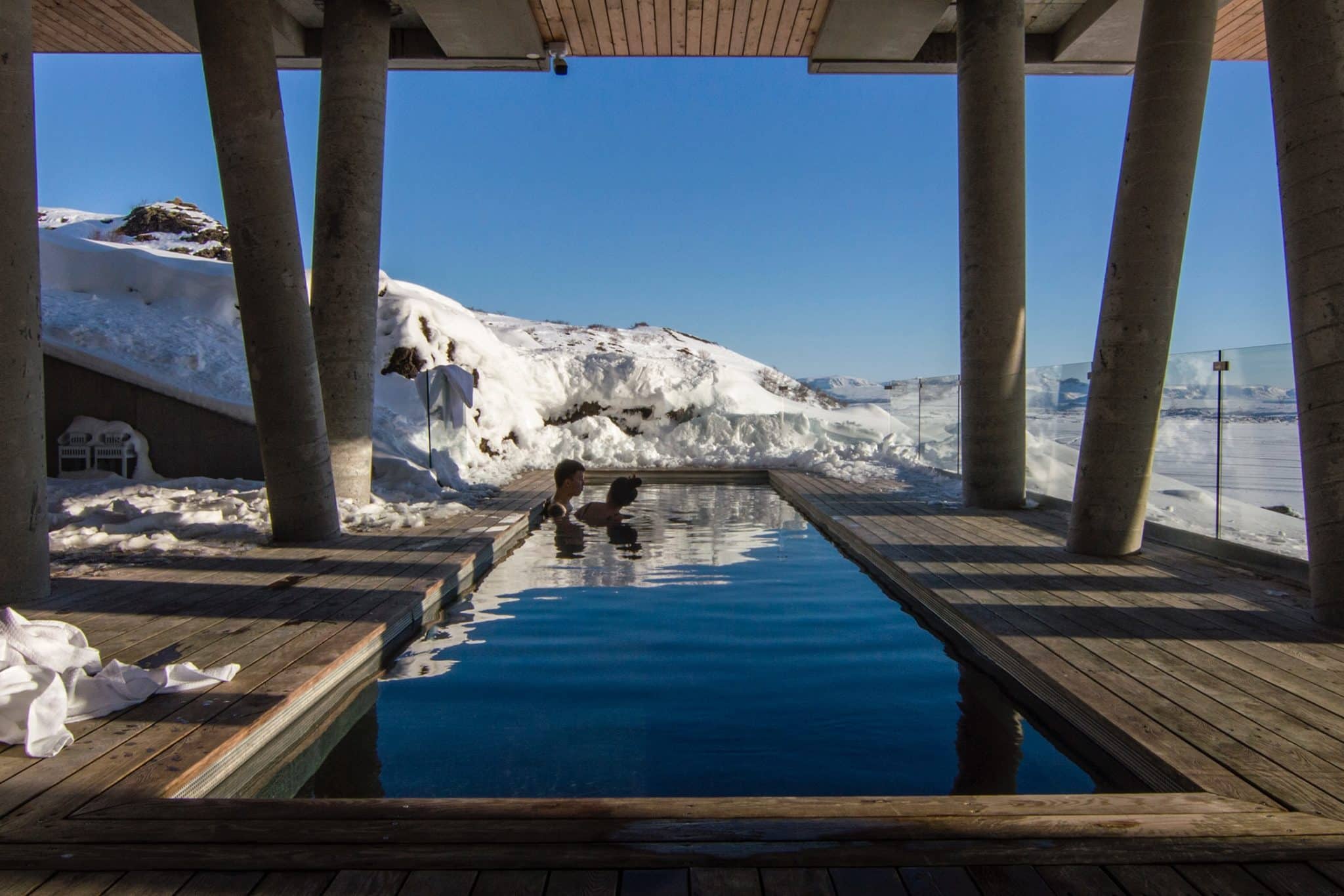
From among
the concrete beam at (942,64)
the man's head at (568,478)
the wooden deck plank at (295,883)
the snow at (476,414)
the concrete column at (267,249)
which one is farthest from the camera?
the concrete beam at (942,64)

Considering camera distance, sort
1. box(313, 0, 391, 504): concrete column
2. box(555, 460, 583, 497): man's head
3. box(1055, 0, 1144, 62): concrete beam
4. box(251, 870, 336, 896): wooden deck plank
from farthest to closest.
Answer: box(555, 460, 583, 497): man's head < box(1055, 0, 1144, 62): concrete beam < box(313, 0, 391, 504): concrete column < box(251, 870, 336, 896): wooden deck plank

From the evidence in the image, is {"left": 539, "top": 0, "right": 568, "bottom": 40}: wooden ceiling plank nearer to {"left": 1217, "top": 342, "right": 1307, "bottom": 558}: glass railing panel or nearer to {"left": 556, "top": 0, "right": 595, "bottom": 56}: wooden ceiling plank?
{"left": 556, "top": 0, "right": 595, "bottom": 56}: wooden ceiling plank

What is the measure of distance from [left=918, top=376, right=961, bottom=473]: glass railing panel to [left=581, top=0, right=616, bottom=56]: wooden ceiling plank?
5561 millimetres

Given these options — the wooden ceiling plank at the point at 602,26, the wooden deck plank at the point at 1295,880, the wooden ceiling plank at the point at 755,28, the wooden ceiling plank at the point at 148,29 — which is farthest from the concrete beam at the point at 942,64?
the wooden deck plank at the point at 1295,880

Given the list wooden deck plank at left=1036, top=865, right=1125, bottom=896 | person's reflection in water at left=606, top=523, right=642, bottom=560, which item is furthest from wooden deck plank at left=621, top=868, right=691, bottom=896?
person's reflection in water at left=606, top=523, right=642, bottom=560

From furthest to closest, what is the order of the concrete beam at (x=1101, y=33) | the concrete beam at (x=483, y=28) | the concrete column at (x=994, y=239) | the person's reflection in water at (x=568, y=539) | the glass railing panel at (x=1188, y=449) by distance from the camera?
1. the concrete beam at (x=1101, y=33)
2. the concrete beam at (x=483, y=28)
3. the concrete column at (x=994, y=239)
4. the person's reflection in water at (x=568, y=539)
5. the glass railing panel at (x=1188, y=449)

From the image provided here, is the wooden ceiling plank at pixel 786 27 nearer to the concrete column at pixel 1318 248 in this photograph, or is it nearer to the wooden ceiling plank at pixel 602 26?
the wooden ceiling plank at pixel 602 26

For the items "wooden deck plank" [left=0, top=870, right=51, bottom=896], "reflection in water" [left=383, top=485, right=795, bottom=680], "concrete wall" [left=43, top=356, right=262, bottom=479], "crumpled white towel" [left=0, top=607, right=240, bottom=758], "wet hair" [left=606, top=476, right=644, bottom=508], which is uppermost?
"concrete wall" [left=43, top=356, right=262, bottom=479]

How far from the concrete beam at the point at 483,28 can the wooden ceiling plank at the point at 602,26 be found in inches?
22.7

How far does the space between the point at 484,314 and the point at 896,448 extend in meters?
17.4

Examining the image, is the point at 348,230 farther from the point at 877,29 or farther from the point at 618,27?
the point at 877,29

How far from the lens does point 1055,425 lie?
8664mm

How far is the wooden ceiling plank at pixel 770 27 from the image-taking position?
8.38 m

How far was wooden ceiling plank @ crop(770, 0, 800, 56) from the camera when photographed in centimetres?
837
